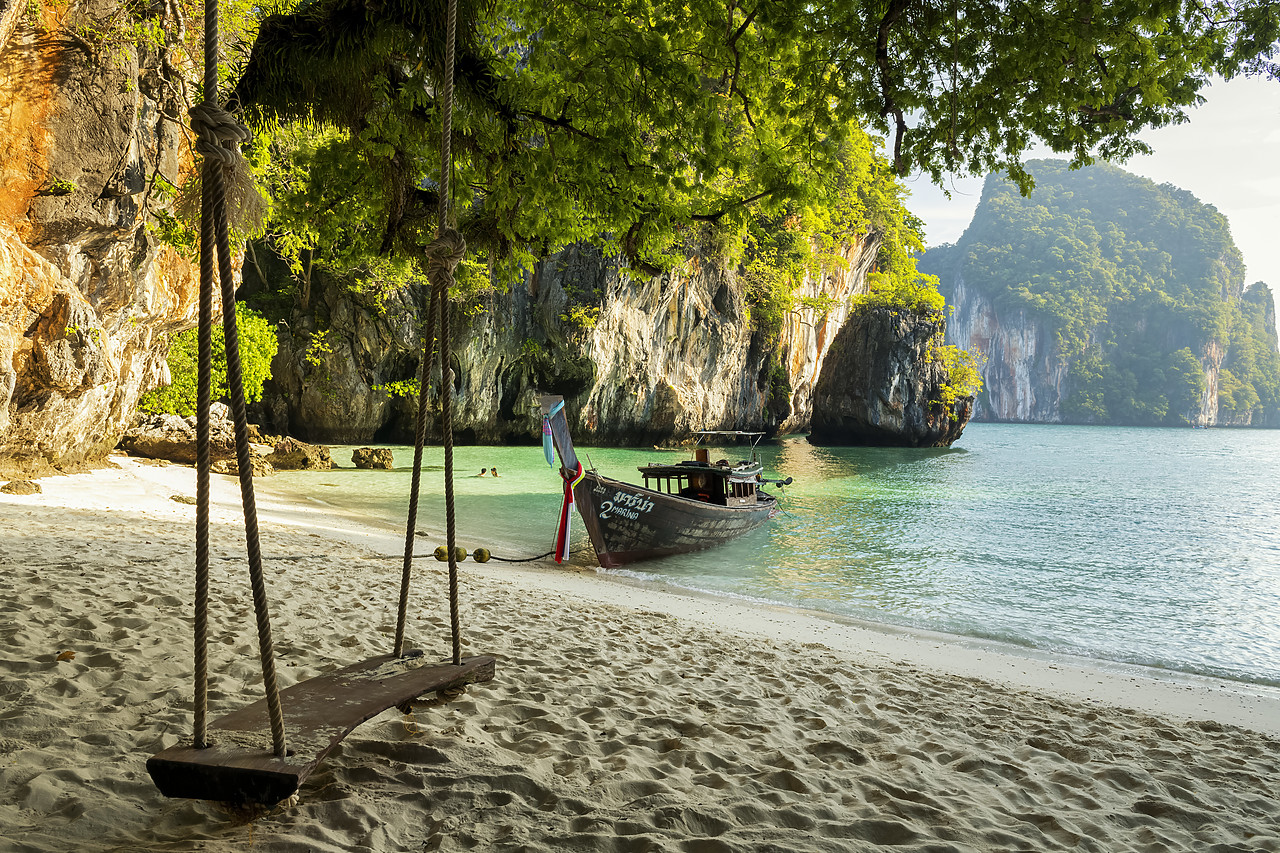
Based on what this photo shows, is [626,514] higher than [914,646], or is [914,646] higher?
[626,514]

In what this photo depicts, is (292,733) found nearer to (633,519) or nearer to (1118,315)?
(633,519)

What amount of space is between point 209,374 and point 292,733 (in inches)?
47.7

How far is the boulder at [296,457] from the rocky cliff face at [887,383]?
34.9 meters

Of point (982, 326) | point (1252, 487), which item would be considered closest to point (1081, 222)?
point (982, 326)

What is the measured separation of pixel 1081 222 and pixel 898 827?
478 ft

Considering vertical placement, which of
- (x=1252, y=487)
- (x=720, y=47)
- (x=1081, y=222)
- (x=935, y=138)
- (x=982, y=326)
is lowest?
(x=1252, y=487)

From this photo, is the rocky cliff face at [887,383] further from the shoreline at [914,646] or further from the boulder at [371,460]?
the shoreline at [914,646]

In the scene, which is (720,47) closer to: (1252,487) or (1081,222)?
(1252,487)

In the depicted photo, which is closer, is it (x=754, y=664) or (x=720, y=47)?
(x=754, y=664)

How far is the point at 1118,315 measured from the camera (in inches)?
4449

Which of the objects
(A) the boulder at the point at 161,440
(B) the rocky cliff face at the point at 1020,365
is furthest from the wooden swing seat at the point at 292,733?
(B) the rocky cliff face at the point at 1020,365

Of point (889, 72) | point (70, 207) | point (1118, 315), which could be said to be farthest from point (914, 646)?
point (1118, 315)

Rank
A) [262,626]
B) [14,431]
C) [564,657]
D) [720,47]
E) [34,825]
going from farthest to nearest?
1. [14,431]
2. [720,47]
3. [564,657]
4. [34,825]
5. [262,626]

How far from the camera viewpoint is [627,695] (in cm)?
405
